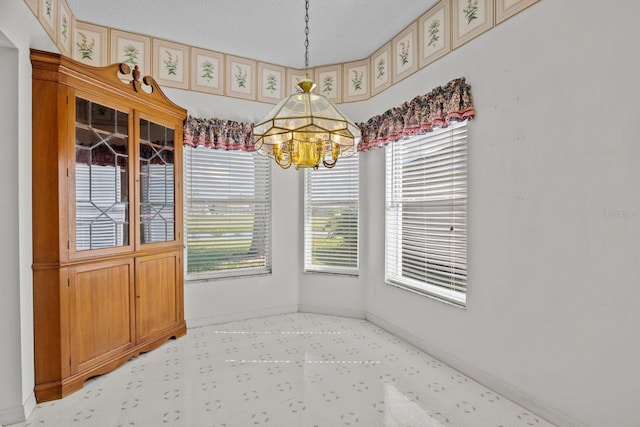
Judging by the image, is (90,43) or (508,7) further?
(90,43)

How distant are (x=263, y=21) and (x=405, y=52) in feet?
4.60

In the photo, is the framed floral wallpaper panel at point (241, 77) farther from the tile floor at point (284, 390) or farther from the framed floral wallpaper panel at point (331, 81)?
the tile floor at point (284, 390)

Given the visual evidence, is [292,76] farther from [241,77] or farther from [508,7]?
[508,7]

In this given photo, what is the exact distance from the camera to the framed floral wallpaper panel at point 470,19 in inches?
93.9

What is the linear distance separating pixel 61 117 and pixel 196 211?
1638mm

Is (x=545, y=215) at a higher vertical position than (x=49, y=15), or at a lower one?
lower

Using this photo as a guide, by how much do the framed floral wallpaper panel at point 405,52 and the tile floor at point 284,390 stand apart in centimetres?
269

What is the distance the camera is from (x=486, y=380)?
2.40 m

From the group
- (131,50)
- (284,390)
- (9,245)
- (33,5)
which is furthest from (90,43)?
(284,390)

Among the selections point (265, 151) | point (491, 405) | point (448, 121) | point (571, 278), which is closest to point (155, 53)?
point (265, 151)

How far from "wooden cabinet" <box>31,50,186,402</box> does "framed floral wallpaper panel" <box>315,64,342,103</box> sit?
1.71m

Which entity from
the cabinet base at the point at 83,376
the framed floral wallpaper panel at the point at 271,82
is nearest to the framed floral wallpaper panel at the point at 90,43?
the framed floral wallpaper panel at the point at 271,82

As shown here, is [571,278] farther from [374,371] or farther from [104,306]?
[104,306]

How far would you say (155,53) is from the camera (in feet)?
11.3
